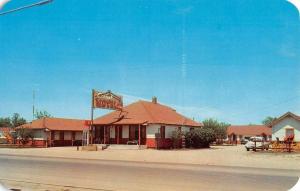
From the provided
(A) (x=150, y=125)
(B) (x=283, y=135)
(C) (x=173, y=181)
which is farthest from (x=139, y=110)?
(C) (x=173, y=181)

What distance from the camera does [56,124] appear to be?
45.5 metres

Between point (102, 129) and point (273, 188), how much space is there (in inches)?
1119

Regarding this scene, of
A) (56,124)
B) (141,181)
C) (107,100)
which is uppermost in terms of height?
(107,100)

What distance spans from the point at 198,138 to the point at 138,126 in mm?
5677

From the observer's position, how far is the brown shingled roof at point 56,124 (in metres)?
43.7

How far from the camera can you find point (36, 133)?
44062mm

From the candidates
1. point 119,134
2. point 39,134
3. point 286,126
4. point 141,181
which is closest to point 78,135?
point 39,134

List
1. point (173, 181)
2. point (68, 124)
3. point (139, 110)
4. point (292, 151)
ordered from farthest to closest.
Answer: point (68, 124)
point (139, 110)
point (292, 151)
point (173, 181)

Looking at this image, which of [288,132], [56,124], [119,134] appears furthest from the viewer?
[56,124]

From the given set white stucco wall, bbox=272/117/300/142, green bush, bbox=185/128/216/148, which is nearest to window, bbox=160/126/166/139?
green bush, bbox=185/128/216/148

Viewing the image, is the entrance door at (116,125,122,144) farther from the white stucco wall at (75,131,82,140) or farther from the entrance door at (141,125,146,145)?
the white stucco wall at (75,131,82,140)

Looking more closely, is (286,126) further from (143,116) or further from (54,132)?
(54,132)

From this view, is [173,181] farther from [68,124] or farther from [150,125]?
[68,124]

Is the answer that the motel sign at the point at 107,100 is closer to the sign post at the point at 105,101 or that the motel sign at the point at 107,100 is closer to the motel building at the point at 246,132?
the sign post at the point at 105,101
